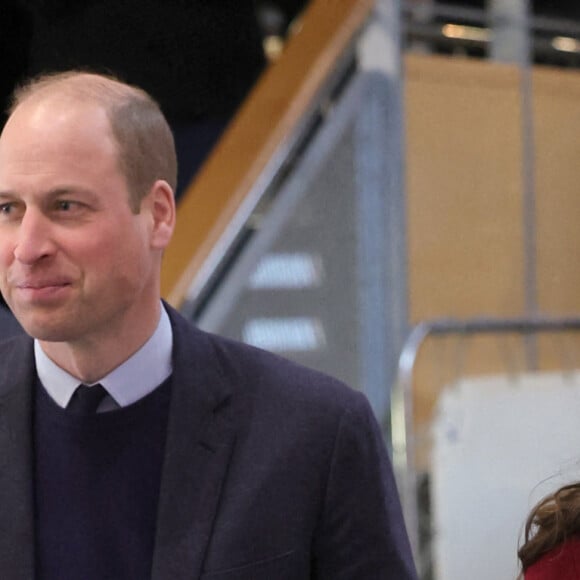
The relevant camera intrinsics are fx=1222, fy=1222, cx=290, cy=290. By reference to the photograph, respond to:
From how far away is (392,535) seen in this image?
1.68m

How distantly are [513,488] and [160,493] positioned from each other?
2448mm

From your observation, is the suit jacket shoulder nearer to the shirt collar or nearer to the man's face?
the shirt collar

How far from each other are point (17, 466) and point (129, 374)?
0.19 m

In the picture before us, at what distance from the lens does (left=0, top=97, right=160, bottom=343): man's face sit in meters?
1.47

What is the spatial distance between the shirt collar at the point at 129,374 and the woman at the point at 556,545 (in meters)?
0.58

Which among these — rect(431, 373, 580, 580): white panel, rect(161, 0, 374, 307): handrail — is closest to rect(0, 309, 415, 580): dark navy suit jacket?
rect(431, 373, 580, 580): white panel

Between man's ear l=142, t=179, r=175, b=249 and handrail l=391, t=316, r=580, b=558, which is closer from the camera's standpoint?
man's ear l=142, t=179, r=175, b=249

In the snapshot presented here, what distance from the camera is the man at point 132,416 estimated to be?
1.49 metres

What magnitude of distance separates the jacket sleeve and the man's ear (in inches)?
13.8

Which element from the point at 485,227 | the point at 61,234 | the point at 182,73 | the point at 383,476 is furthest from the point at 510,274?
the point at 61,234

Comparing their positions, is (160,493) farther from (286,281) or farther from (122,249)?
(286,281)

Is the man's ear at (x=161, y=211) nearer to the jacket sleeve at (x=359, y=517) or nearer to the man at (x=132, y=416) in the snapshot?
the man at (x=132, y=416)

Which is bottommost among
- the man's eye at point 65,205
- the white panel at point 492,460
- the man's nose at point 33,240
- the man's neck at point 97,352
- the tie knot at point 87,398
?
the white panel at point 492,460

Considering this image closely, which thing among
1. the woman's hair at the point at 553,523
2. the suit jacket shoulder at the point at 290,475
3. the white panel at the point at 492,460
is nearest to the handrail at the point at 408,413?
the white panel at the point at 492,460
